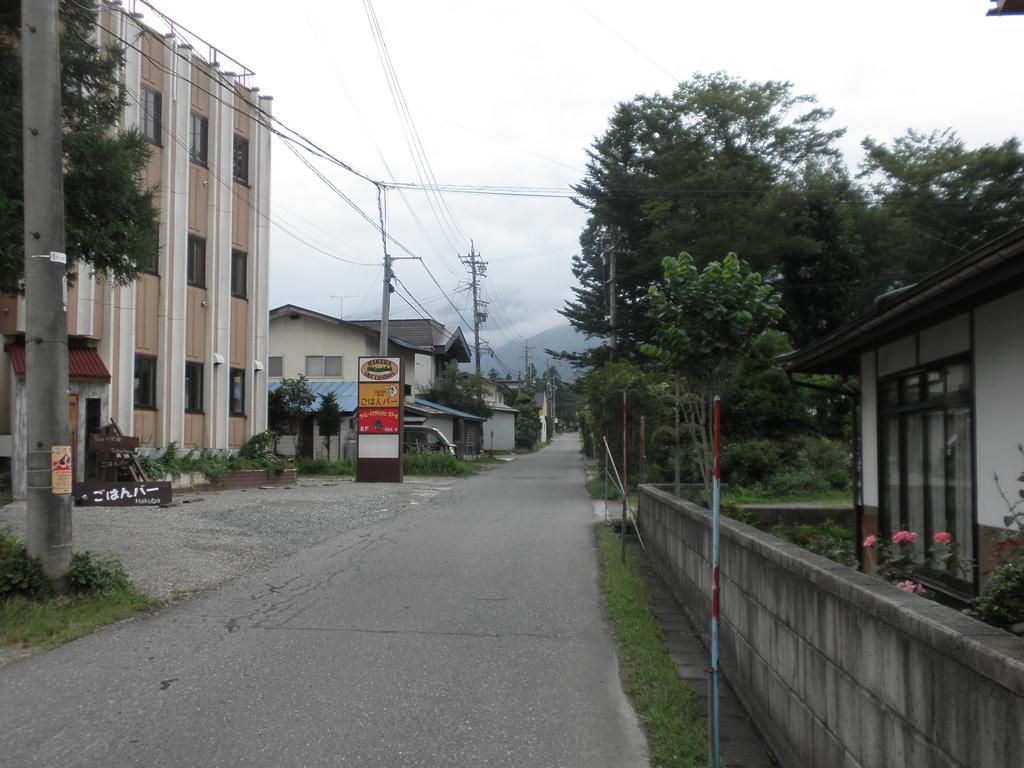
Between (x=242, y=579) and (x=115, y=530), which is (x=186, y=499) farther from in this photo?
(x=242, y=579)

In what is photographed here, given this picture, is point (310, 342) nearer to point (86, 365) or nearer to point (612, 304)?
point (612, 304)

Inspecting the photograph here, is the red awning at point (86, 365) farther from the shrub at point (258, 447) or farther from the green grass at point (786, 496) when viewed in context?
the green grass at point (786, 496)

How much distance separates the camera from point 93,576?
8688 millimetres

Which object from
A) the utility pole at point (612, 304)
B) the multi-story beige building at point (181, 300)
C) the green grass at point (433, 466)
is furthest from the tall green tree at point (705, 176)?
the multi-story beige building at point (181, 300)

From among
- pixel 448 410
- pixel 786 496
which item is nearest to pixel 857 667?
pixel 786 496

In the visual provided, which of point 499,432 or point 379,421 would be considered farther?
point 499,432

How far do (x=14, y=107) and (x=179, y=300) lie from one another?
42.9 feet

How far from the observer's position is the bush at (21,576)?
26.4 ft

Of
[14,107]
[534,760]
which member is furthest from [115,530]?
[534,760]

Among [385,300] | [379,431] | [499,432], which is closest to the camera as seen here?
[379,431]

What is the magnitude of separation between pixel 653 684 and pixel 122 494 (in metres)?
11.8

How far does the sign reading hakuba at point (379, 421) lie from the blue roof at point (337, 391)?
717cm

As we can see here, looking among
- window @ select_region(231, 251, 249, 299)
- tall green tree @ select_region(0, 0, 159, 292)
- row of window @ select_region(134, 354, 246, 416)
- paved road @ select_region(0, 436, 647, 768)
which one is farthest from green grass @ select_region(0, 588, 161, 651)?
window @ select_region(231, 251, 249, 299)

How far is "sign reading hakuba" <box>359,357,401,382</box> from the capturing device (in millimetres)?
28281
